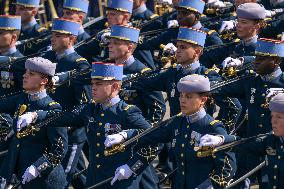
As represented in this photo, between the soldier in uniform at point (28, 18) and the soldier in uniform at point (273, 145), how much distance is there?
7.61m

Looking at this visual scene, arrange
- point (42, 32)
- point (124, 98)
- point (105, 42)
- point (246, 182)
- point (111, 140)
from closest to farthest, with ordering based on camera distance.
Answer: point (111, 140) → point (246, 182) → point (124, 98) → point (105, 42) → point (42, 32)

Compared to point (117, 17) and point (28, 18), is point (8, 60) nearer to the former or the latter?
point (117, 17)

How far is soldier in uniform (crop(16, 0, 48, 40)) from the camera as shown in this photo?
18.5 m

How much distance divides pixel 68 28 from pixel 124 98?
1.63 meters

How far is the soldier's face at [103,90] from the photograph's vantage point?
13016mm

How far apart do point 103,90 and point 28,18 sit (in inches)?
236

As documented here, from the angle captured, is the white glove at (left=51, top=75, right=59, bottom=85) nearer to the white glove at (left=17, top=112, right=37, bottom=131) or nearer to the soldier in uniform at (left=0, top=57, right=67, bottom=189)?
the soldier in uniform at (left=0, top=57, right=67, bottom=189)

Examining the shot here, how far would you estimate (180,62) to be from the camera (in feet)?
46.5

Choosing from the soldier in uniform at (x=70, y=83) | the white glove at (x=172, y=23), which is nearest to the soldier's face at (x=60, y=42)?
the soldier in uniform at (x=70, y=83)

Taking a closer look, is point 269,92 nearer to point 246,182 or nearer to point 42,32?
point 246,182

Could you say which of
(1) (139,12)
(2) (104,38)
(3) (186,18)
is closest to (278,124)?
(3) (186,18)

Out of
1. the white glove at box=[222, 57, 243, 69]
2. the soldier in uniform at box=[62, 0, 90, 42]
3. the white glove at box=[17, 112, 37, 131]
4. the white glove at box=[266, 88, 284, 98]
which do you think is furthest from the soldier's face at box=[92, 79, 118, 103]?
the soldier in uniform at box=[62, 0, 90, 42]

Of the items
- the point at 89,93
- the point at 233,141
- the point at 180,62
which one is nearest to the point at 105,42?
the point at 89,93

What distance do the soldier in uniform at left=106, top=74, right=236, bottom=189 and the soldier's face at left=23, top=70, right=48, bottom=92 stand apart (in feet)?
7.85
